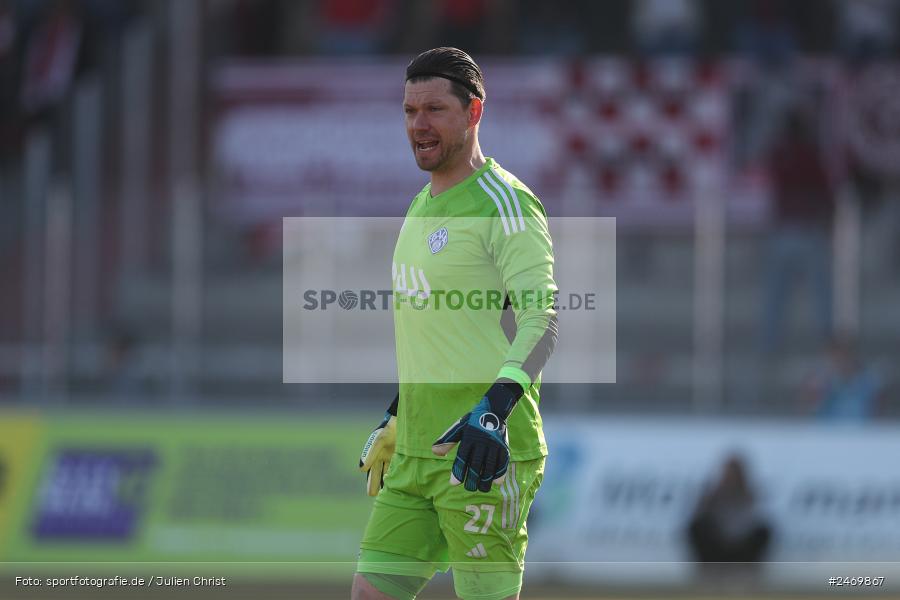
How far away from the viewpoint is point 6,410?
1170cm

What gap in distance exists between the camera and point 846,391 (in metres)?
11.5

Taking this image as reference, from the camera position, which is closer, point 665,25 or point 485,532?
point 485,532

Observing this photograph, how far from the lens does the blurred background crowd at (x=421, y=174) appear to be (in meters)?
12.5

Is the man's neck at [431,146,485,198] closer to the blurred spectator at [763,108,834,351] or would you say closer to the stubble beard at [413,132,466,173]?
the stubble beard at [413,132,466,173]

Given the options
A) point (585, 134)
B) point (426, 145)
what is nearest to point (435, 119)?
point (426, 145)

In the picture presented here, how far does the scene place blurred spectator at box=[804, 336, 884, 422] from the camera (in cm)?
1141

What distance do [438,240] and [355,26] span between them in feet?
31.6

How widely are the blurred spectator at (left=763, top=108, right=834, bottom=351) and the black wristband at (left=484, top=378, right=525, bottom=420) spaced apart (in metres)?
8.20

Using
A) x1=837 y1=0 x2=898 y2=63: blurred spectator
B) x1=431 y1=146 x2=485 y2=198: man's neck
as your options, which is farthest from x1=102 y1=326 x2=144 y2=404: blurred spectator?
x1=431 y1=146 x2=485 y2=198: man's neck

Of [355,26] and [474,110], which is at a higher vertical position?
[355,26]

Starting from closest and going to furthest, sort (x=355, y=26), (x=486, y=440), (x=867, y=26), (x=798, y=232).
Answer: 1. (x=486, y=440)
2. (x=798, y=232)
3. (x=867, y=26)
4. (x=355, y=26)

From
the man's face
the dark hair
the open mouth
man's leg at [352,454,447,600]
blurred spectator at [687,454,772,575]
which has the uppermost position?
the dark hair

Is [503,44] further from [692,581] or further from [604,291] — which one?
[692,581]

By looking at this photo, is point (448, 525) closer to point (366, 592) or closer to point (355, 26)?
point (366, 592)
